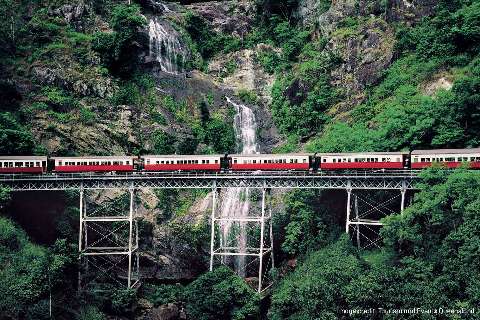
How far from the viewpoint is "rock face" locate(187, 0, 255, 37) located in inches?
3757

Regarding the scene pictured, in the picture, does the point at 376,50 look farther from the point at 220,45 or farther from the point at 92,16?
the point at 92,16

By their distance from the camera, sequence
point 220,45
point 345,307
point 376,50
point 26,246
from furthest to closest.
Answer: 1. point 220,45
2. point 376,50
3. point 26,246
4. point 345,307

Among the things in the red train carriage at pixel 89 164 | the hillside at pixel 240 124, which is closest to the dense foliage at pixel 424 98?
the hillside at pixel 240 124

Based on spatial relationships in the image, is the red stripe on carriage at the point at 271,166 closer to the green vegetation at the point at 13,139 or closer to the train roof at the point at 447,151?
the train roof at the point at 447,151

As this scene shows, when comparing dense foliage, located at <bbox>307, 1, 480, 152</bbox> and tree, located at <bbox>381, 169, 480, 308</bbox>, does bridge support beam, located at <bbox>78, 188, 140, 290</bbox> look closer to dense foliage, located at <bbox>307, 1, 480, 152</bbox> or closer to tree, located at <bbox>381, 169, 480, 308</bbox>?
dense foliage, located at <bbox>307, 1, 480, 152</bbox>

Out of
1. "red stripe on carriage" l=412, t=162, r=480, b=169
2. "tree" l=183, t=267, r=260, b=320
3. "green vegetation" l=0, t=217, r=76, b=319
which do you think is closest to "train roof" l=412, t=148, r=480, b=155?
"red stripe on carriage" l=412, t=162, r=480, b=169

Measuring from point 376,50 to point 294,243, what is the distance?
26.3 meters

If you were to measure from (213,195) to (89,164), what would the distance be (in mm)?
10566

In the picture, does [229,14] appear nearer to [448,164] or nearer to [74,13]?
[74,13]

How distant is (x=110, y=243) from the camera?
226ft

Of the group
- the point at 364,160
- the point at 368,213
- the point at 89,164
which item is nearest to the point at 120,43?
the point at 89,164

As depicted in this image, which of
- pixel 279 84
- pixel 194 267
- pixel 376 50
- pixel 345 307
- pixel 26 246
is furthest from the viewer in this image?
pixel 279 84

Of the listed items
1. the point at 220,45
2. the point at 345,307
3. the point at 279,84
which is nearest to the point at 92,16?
the point at 220,45

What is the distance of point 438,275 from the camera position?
51.8 m
